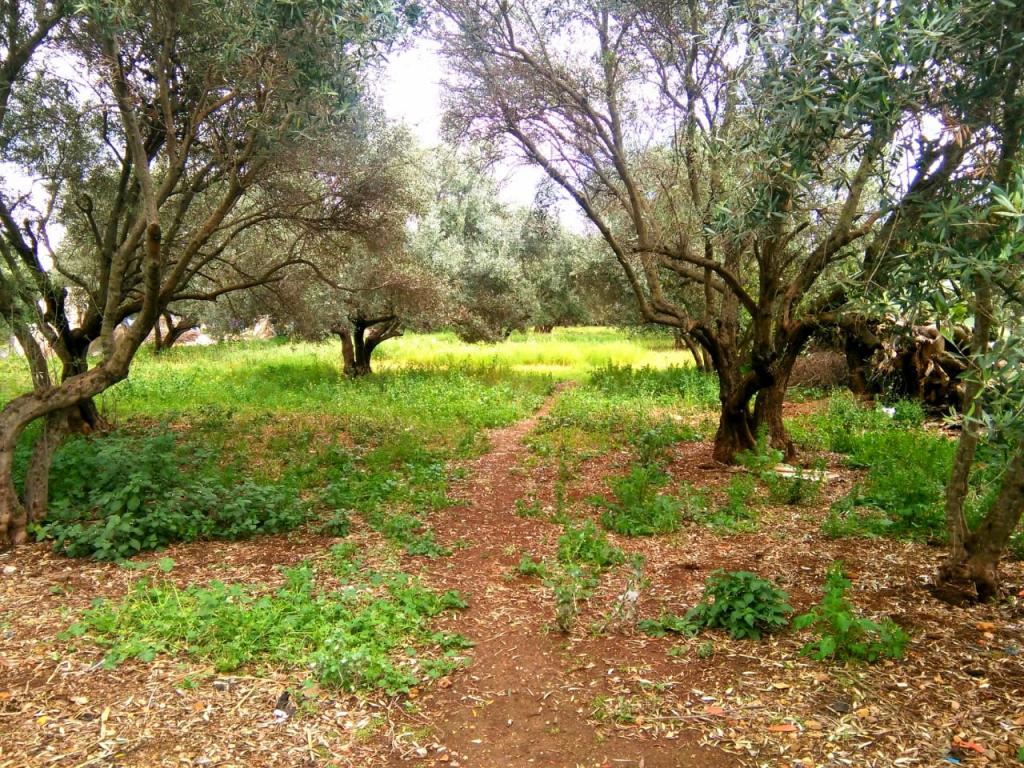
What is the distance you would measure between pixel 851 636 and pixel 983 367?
2.12 meters

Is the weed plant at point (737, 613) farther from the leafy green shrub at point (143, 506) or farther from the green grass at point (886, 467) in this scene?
the leafy green shrub at point (143, 506)

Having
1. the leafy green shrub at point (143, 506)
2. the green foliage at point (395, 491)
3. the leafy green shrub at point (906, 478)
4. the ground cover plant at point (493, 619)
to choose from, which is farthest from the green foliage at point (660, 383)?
the leafy green shrub at point (143, 506)

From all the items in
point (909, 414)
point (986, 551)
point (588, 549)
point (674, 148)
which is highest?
point (674, 148)

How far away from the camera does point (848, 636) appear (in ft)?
13.7

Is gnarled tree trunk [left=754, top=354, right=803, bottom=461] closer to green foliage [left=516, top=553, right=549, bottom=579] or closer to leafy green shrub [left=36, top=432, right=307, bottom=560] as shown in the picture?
green foliage [left=516, top=553, right=549, bottom=579]

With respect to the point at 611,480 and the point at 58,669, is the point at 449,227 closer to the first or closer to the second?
the point at 611,480

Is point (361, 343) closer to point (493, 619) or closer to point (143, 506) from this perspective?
point (143, 506)

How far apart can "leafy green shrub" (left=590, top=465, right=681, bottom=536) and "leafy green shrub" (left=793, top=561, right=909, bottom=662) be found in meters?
2.38

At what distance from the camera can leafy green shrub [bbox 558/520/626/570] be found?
5970 millimetres

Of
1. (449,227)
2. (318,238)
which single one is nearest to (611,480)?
(318,238)

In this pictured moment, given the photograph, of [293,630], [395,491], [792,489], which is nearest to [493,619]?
[293,630]

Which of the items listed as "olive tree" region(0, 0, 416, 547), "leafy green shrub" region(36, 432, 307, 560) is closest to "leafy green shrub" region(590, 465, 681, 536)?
"leafy green shrub" region(36, 432, 307, 560)

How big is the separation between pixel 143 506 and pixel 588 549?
13.7ft

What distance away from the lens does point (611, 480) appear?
8.31 m
